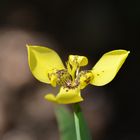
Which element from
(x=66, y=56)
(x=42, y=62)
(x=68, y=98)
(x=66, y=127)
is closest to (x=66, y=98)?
(x=68, y=98)

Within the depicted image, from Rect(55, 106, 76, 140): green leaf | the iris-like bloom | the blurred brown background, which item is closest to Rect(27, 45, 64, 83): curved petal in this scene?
the iris-like bloom

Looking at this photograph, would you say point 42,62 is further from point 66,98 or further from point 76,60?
point 66,98

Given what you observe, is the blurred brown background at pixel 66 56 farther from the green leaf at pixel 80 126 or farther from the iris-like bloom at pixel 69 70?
the green leaf at pixel 80 126

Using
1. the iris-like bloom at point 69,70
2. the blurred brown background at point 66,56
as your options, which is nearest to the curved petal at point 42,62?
the iris-like bloom at point 69,70

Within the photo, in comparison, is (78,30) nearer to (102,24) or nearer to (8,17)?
(102,24)

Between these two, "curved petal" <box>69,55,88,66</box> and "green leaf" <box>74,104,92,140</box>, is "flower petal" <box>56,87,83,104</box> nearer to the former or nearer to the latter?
"green leaf" <box>74,104,92,140</box>

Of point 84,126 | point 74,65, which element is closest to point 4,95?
point 74,65
